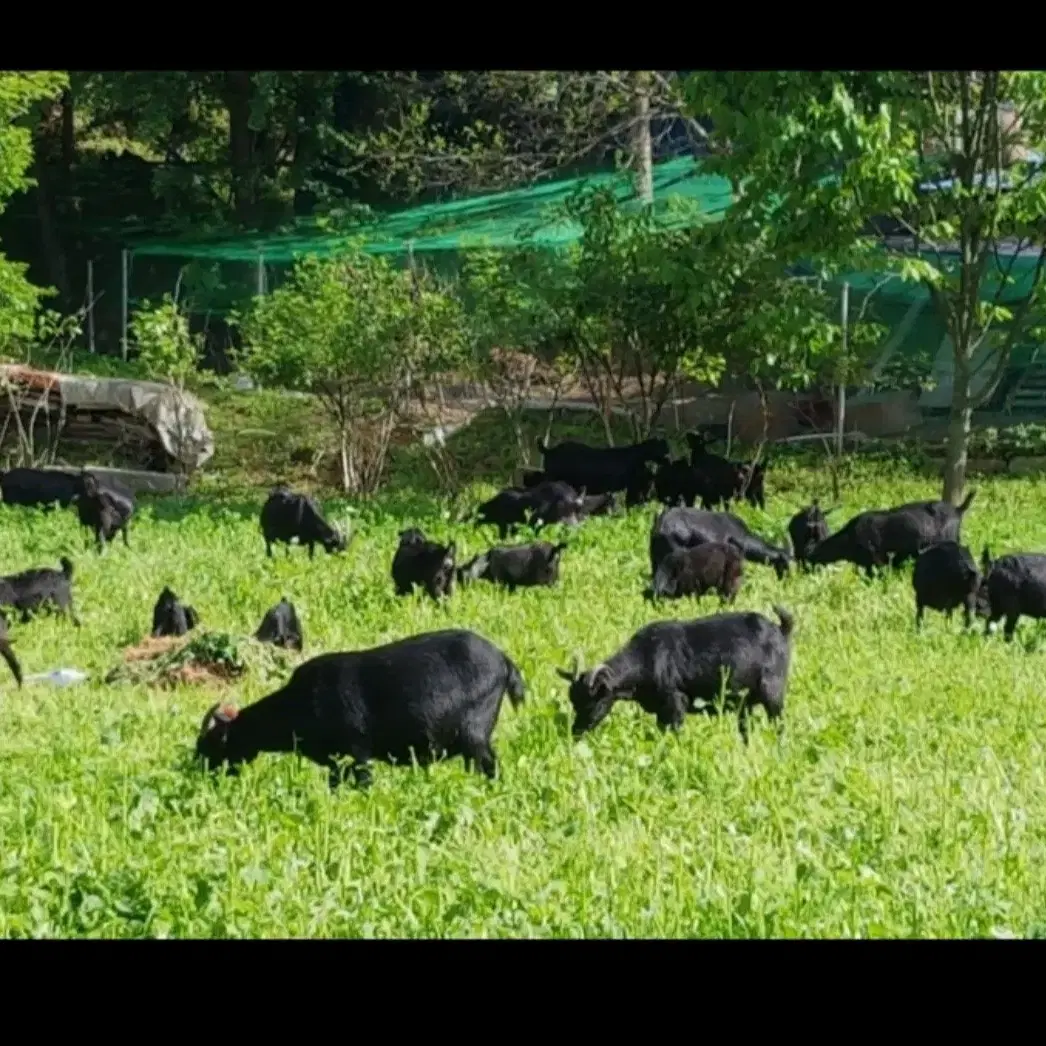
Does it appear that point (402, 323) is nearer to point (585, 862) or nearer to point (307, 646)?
point (307, 646)

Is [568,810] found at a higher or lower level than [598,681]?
lower

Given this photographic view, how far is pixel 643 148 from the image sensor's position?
20219 mm

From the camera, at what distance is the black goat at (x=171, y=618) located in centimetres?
958

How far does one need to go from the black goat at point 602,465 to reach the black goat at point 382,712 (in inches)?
329

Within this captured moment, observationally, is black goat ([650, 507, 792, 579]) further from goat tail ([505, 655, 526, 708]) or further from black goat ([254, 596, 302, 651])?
goat tail ([505, 655, 526, 708])

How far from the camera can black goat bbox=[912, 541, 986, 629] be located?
9.31m

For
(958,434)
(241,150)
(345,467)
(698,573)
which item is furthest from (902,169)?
(241,150)

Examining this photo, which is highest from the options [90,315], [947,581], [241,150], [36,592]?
[241,150]

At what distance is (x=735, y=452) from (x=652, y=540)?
6.67 metres

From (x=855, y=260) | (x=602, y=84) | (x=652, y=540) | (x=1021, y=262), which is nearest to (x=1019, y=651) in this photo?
(x=652, y=540)

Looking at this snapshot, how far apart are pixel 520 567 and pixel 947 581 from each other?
2600mm

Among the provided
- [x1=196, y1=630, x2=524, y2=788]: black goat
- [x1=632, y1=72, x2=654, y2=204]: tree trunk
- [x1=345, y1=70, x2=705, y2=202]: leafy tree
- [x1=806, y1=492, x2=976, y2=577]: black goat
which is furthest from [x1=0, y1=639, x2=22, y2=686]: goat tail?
[x1=345, y1=70, x2=705, y2=202]: leafy tree

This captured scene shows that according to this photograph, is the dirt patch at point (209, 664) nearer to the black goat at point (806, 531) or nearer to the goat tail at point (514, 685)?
the goat tail at point (514, 685)

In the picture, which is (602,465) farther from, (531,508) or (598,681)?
(598,681)
